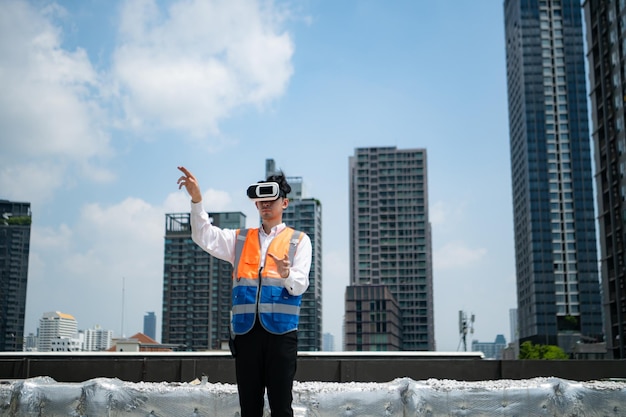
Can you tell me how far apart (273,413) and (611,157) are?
240 feet

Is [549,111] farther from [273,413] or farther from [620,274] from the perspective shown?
[273,413]

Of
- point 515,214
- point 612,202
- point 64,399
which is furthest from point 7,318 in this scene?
point 64,399

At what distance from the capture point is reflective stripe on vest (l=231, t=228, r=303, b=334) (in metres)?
3.69

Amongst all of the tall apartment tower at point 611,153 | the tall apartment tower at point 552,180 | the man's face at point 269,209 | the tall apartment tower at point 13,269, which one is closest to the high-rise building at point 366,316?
the tall apartment tower at point 552,180

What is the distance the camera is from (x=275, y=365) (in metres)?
3.69

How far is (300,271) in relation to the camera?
3.86m

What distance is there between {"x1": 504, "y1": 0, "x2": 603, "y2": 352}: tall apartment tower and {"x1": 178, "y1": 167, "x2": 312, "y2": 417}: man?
481 ft

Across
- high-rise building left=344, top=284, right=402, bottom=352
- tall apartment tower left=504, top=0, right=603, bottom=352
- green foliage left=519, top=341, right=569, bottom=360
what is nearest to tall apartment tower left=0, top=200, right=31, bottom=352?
high-rise building left=344, top=284, right=402, bottom=352

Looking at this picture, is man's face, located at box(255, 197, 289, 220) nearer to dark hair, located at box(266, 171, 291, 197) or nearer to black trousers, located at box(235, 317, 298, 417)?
dark hair, located at box(266, 171, 291, 197)

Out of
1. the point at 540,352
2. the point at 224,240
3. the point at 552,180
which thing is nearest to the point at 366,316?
the point at 540,352

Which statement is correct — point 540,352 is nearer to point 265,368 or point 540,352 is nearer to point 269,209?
point 269,209

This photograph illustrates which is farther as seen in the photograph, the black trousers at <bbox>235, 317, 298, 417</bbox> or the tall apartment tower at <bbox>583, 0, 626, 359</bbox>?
the tall apartment tower at <bbox>583, 0, 626, 359</bbox>

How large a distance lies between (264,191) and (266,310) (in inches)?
28.1

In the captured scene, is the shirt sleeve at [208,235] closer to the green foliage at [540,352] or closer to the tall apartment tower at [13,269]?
the green foliage at [540,352]
